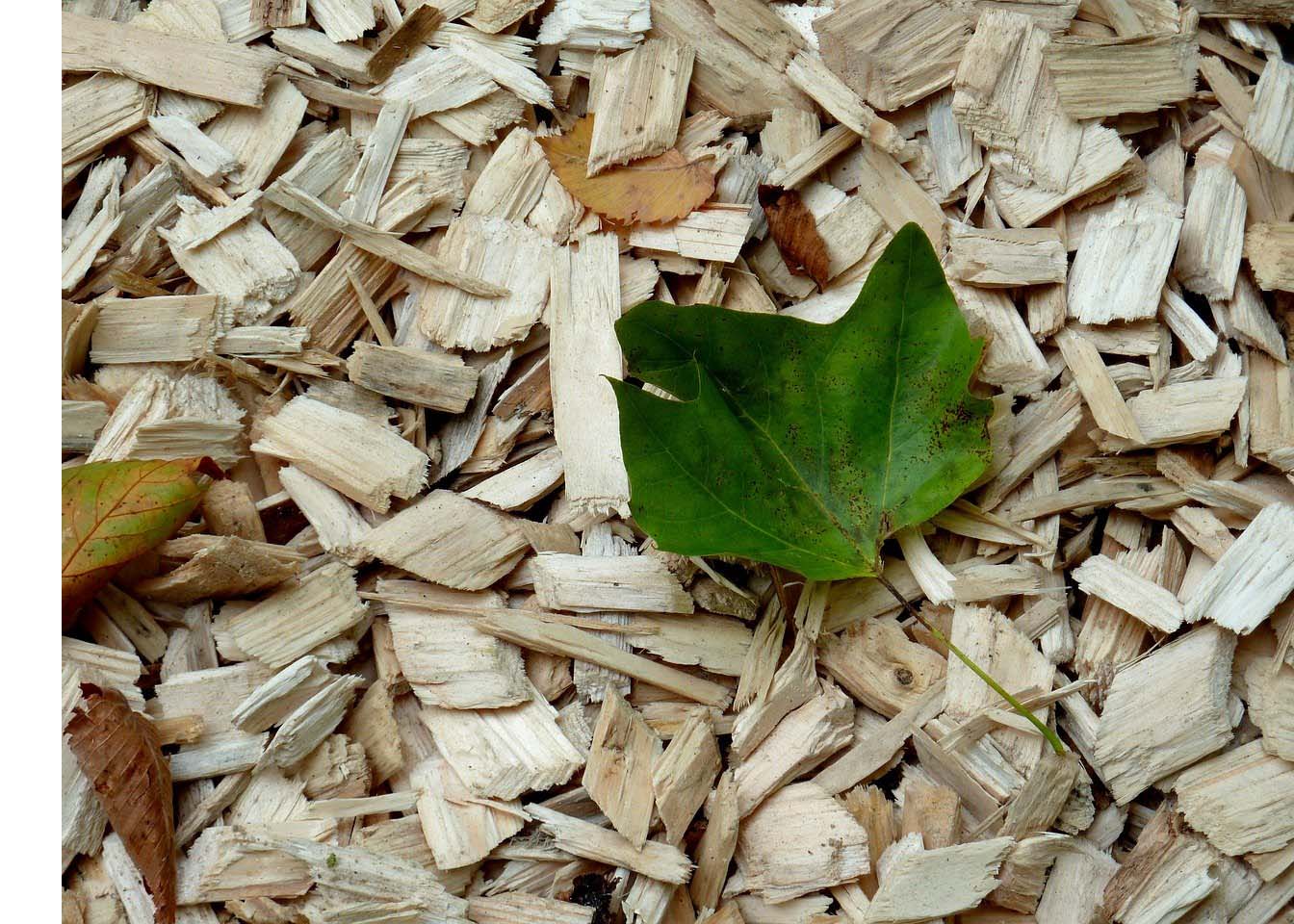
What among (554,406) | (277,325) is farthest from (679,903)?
(277,325)

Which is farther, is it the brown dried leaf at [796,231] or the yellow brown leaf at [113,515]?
the brown dried leaf at [796,231]

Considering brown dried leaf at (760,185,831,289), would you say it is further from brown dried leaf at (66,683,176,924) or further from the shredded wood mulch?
brown dried leaf at (66,683,176,924)

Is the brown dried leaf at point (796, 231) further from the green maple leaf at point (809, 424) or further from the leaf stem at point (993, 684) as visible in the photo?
the leaf stem at point (993, 684)

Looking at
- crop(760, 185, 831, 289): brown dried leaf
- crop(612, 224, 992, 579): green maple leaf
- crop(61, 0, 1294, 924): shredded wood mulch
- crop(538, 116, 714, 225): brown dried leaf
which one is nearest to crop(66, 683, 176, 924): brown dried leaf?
crop(61, 0, 1294, 924): shredded wood mulch

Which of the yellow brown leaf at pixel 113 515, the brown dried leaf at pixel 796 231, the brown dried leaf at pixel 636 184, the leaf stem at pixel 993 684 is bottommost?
the leaf stem at pixel 993 684

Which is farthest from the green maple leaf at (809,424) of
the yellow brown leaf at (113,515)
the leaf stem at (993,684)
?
the yellow brown leaf at (113,515)

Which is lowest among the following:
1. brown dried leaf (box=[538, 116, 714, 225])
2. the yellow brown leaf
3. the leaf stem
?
the leaf stem
